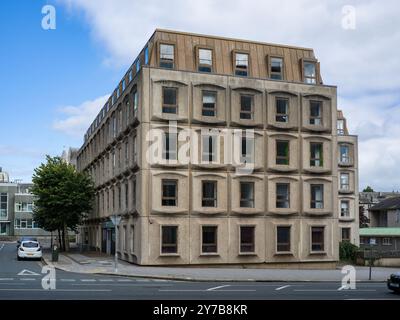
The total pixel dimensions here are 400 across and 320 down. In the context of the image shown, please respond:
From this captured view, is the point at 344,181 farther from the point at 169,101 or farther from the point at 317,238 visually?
the point at 169,101

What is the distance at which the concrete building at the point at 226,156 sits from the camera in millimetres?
34875

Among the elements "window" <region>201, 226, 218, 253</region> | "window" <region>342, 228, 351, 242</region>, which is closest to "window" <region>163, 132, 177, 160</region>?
"window" <region>201, 226, 218, 253</region>

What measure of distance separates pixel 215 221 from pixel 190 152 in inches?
193

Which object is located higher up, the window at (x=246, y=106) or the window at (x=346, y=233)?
the window at (x=246, y=106)

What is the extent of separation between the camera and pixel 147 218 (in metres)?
34.2

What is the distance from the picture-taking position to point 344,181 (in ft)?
209

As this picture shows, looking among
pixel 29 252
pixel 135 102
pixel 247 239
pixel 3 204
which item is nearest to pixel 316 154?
pixel 247 239

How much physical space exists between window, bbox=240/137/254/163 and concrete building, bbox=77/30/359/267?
69mm

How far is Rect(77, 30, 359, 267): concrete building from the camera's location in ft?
114

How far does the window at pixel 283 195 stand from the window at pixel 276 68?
7872mm

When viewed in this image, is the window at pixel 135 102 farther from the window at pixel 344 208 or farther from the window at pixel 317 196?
the window at pixel 344 208

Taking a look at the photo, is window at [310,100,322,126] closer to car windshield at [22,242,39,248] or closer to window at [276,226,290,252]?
window at [276,226,290,252]

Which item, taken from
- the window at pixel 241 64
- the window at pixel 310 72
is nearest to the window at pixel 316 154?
the window at pixel 310 72
